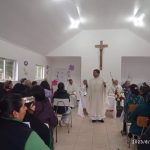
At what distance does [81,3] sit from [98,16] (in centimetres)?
144

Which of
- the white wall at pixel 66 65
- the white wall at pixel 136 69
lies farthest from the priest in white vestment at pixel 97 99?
the white wall at pixel 66 65

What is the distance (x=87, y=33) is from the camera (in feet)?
30.6

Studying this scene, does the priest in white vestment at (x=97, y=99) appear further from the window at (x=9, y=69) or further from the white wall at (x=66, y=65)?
the white wall at (x=66, y=65)

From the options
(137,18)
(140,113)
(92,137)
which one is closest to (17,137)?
(140,113)

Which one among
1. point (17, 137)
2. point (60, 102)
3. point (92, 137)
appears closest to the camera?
point (17, 137)

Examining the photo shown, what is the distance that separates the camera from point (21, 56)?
6543 millimetres

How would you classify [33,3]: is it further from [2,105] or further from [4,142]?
[4,142]

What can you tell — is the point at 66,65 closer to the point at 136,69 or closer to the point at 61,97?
the point at 136,69

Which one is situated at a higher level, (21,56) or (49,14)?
(49,14)

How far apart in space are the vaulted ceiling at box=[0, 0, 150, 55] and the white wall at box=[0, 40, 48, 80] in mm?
154

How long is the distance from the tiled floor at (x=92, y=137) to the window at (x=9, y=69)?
2.01 meters

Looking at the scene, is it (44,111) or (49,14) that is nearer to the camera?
(44,111)

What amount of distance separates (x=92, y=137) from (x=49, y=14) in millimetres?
2938

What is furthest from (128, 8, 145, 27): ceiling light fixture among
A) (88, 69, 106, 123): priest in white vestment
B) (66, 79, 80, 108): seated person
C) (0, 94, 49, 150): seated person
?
(0, 94, 49, 150): seated person
